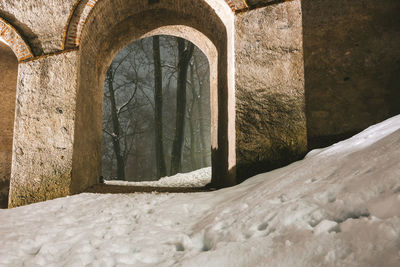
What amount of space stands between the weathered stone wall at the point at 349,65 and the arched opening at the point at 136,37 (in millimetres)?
1769

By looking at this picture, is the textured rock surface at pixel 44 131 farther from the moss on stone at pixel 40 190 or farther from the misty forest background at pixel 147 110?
the misty forest background at pixel 147 110

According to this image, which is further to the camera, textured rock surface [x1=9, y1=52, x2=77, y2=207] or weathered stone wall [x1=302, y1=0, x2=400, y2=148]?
weathered stone wall [x1=302, y1=0, x2=400, y2=148]

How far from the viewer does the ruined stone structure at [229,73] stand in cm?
312

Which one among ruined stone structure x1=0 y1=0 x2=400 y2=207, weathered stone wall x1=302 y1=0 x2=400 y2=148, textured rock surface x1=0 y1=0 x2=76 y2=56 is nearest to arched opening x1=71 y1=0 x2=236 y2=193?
ruined stone structure x1=0 y1=0 x2=400 y2=207

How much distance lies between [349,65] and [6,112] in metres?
7.23

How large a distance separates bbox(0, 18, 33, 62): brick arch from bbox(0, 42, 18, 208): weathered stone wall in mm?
2284

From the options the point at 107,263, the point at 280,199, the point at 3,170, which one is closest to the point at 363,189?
the point at 280,199

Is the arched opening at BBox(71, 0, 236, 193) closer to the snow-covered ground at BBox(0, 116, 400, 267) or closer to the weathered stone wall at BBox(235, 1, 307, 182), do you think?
the weathered stone wall at BBox(235, 1, 307, 182)

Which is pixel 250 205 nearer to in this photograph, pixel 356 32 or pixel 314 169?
pixel 314 169

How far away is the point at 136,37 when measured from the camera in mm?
5133

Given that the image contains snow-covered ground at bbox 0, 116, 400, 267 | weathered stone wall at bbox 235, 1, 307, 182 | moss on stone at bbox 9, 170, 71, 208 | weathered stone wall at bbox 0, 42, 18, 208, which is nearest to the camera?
snow-covered ground at bbox 0, 116, 400, 267

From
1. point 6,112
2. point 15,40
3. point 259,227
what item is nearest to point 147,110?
point 6,112

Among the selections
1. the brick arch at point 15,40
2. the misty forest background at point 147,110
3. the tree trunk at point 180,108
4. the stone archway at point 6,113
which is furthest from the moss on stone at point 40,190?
the misty forest background at point 147,110

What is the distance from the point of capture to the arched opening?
12.1 feet
